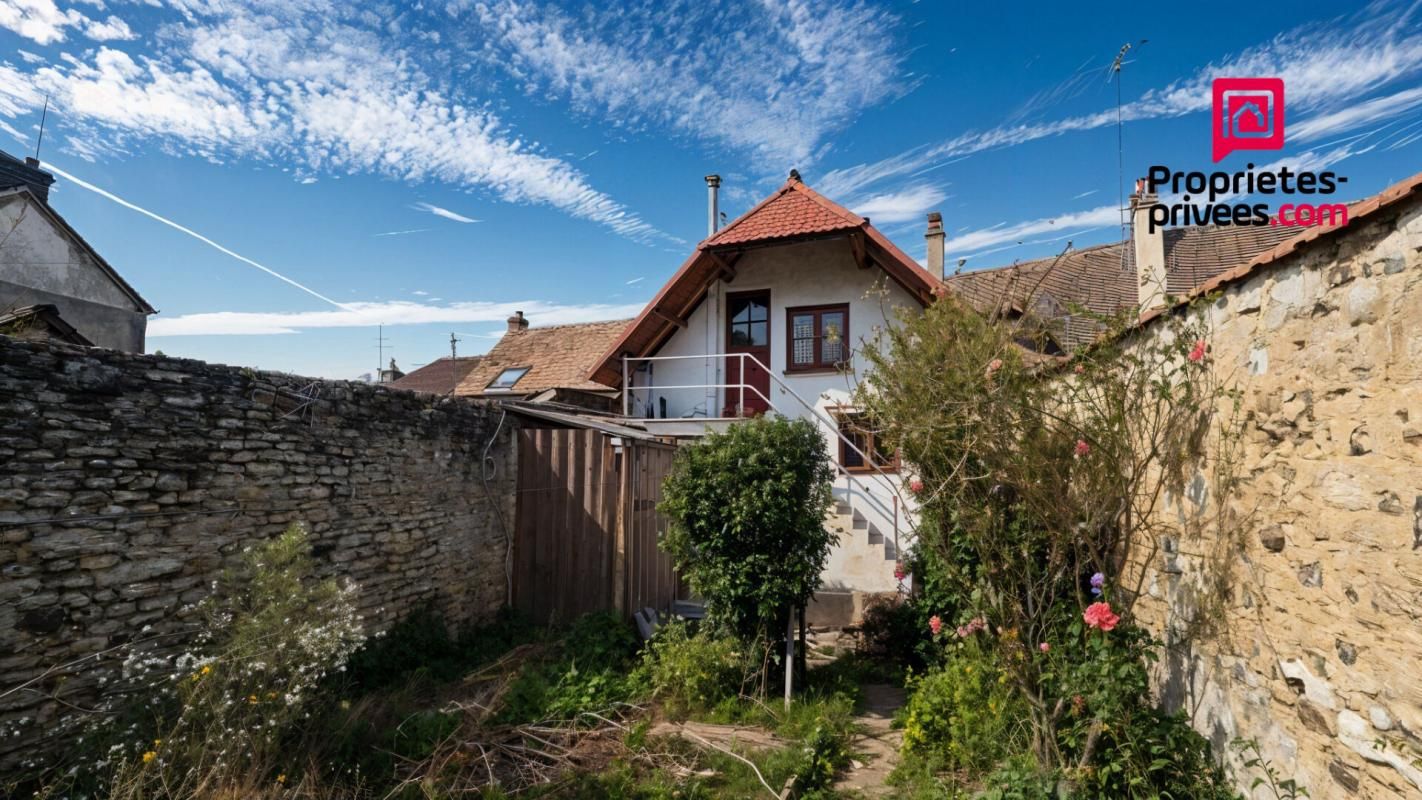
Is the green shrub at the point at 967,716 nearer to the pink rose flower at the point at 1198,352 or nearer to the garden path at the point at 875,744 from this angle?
the garden path at the point at 875,744

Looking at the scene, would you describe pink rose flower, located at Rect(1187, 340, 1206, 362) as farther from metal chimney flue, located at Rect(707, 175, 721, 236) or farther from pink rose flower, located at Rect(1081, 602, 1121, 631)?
metal chimney flue, located at Rect(707, 175, 721, 236)

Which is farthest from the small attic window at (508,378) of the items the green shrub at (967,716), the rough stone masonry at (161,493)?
the green shrub at (967,716)

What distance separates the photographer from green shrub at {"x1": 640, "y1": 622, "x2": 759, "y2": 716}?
5.70m

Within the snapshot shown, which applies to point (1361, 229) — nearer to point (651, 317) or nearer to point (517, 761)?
point (517, 761)

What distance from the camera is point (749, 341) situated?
1299 cm

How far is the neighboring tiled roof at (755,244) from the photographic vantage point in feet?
36.9

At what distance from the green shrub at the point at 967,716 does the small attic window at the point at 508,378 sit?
1254 cm

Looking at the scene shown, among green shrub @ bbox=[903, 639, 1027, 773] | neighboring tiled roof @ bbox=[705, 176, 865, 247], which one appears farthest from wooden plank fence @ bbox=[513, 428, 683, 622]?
neighboring tiled roof @ bbox=[705, 176, 865, 247]

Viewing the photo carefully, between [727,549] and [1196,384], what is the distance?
3785mm

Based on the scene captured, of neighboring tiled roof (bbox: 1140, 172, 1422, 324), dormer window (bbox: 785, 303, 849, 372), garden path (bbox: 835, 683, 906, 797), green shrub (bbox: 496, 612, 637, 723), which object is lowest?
garden path (bbox: 835, 683, 906, 797)

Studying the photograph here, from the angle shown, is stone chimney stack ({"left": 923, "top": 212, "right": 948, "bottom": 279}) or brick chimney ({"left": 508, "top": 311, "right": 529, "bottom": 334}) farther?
brick chimney ({"left": 508, "top": 311, "right": 529, "bottom": 334})

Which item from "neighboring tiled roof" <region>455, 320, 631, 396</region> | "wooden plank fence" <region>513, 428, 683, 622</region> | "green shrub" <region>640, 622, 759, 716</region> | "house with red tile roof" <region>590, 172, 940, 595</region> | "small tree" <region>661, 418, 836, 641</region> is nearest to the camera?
"green shrub" <region>640, 622, 759, 716</region>

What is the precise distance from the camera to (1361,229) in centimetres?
277

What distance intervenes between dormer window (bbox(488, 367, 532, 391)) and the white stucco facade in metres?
4.01
